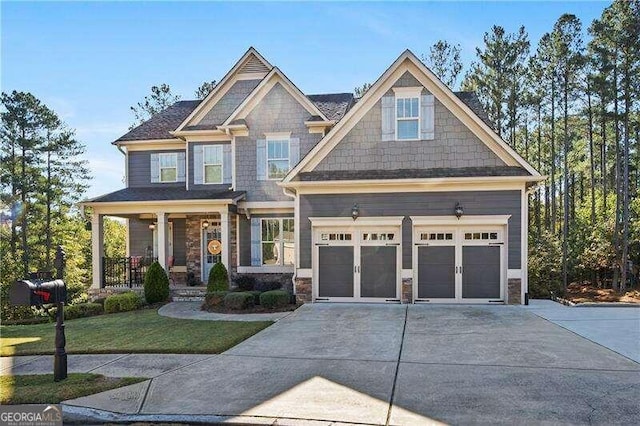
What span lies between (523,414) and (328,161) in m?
9.78

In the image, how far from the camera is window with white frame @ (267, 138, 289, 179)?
15.9 m

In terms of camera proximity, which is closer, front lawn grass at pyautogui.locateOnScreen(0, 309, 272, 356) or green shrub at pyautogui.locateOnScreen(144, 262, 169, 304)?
front lawn grass at pyautogui.locateOnScreen(0, 309, 272, 356)

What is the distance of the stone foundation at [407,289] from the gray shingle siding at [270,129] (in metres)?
5.77

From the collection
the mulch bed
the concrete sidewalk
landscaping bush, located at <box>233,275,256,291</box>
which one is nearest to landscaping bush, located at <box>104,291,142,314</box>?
landscaping bush, located at <box>233,275,256,291</box>

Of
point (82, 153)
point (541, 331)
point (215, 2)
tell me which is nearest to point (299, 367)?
point (541, 331)

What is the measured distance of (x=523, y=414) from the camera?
4465 millimetres

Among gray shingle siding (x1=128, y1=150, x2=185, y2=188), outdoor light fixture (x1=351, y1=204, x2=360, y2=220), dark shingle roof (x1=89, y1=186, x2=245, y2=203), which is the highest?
gray shingle siding (x1=128, y1=150, x2=185, y2=188)

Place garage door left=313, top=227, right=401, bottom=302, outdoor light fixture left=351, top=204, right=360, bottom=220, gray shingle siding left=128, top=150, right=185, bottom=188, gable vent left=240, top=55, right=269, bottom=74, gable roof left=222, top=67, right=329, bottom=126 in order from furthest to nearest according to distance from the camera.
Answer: gray shingle siding left=128, top=150, right=185, bottom=188, gable vent left=240, top=55, right=269, bottom=74, gable roof left=222, top=67, right=329, bottom=126, garage door left=313, top=227, right=401, bottom=302, outdoor light fixture left=351, top=204, right=360, bottom=220

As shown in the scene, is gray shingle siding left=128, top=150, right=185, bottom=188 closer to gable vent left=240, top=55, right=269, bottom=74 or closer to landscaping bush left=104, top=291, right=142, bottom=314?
gable vent left=240, top=55, right=269, bottom=74

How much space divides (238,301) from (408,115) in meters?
7.92

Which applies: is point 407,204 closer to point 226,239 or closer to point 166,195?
point 226,239

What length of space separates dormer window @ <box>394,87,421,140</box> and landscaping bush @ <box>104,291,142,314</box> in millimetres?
10544

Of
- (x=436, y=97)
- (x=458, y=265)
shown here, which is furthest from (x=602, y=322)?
(x=436, y=97)

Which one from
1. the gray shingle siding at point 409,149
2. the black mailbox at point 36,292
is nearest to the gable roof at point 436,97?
the gray shingle siding at point 409,149
